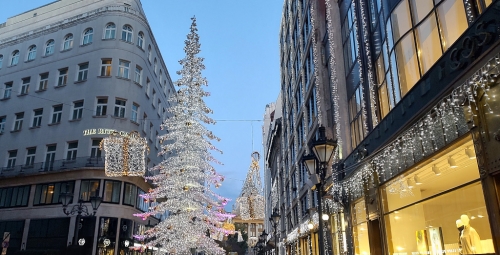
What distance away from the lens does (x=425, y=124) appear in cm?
919

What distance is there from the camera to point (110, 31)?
38719mm

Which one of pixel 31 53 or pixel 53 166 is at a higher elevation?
pixel 31 53

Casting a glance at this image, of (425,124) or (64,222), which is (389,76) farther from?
(64,222)

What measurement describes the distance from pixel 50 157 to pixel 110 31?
14.4 meters

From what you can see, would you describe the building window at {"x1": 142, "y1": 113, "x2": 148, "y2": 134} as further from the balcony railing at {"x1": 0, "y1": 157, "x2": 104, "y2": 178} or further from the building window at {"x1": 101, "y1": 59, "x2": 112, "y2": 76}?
the balcony railing at {"x1": 0, "y1": 157, "x2": 104, "y2": 178}

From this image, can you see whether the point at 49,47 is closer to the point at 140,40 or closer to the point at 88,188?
the point at 140,40

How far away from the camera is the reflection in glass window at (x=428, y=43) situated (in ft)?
30.6

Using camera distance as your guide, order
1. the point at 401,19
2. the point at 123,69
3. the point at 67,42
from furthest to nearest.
Result: the point at 67,42 → the point at 123,69 → the point at 401,19

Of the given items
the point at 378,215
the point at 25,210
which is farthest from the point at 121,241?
the point at 378,215

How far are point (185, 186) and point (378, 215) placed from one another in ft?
44.6

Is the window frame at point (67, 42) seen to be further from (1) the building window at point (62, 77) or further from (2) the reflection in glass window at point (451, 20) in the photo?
(2) the reflection in glass window at point (451, 20)

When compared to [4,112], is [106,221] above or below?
below

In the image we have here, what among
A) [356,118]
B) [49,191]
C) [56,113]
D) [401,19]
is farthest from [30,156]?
[401,19]

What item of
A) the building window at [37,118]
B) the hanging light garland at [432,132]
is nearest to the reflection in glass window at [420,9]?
the hanging light garland at [432,132]
